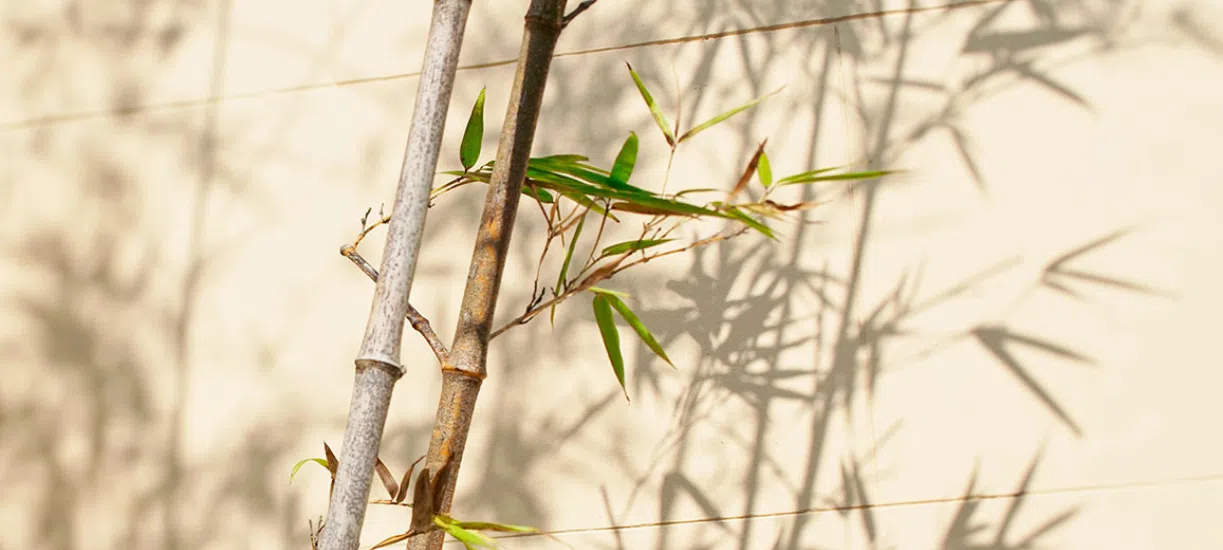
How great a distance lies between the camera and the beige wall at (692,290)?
1735 mm

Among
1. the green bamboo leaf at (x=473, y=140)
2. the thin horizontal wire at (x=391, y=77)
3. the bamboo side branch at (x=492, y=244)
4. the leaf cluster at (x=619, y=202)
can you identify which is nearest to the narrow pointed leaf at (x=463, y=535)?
the bamboo side branch at (x=492, y=244)

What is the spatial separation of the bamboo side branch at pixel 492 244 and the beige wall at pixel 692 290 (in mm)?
809

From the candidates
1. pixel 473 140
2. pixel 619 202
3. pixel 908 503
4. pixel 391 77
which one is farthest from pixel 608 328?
pixel 391 77

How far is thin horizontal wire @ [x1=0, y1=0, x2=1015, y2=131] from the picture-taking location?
190cm

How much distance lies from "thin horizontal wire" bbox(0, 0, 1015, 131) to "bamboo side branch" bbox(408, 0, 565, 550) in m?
0.89

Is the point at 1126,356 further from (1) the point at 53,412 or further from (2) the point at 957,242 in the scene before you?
(1) the point at 53,412

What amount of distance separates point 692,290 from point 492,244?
2.80ft

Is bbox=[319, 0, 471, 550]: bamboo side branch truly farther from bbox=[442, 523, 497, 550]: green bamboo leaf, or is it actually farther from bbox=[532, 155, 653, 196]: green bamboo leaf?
bbox=[532, 155, 653, 196]: green bamboo leaf

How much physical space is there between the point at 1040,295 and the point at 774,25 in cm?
74

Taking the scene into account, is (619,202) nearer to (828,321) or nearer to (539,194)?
(539,194)

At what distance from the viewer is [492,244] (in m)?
1.11

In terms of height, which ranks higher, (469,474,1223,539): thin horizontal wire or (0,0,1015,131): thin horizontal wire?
(0,0,1015,131): thin horizontal wire

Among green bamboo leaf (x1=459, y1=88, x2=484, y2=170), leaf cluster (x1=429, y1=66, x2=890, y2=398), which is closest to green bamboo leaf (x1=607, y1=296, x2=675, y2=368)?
leaf cluster (x1=429, y1=66, x2=890, y2=398)

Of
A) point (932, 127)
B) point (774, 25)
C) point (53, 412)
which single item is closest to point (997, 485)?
point (932, 127)
